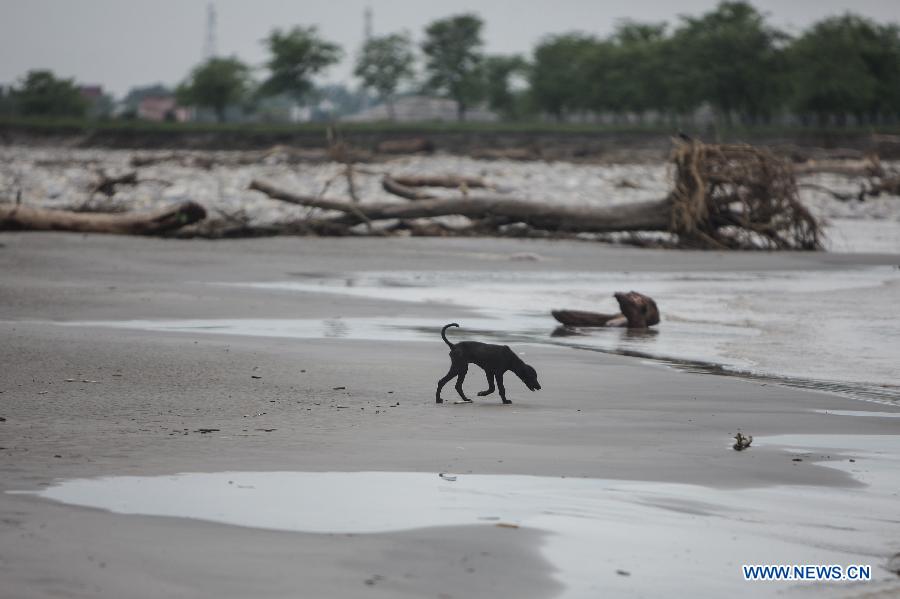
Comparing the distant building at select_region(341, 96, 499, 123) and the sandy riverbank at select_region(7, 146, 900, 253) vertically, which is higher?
the distant building at select_region(341, 96, 499, 123)

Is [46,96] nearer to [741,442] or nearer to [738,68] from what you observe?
[738,68]

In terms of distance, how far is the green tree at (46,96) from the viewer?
417 ft

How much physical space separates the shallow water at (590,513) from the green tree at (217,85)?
110 m

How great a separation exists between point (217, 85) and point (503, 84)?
2606 cm

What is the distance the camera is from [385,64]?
386 feet

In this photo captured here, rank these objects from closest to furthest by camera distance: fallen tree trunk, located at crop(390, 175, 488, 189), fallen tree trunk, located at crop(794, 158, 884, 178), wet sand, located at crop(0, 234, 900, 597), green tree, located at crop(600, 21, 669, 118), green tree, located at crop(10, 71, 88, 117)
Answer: wet sand, located at crop(0, 234, 900, 597) → fallen tree trunk, located at crop(390, 175, 488, 189) → fallen tree trunk, located at crop(794, 158, 884, 178) → green tree, located at crop(600, 21, 669, 118) → green tree, located at crop(10, 71, 88, 117)

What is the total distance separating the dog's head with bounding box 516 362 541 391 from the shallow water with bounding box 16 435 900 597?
1.99 metres

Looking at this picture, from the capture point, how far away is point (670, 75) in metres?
90.9

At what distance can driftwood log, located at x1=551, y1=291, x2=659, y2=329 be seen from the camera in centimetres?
1141

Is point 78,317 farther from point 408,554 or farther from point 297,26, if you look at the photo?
point 297,26

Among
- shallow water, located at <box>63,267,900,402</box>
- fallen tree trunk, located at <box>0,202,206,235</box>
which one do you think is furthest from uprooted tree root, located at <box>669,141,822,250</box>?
fallen tree trunk, located at <box>0,202,206,235</box>

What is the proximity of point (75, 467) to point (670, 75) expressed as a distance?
89061 mm

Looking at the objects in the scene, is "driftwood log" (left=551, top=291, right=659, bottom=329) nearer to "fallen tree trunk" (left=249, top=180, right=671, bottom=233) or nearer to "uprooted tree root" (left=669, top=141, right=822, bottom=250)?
"uprooted tree root" (left=669, top=141, right=822, bottom=250)

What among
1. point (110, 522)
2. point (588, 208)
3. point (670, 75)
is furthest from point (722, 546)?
point (670, 75)
